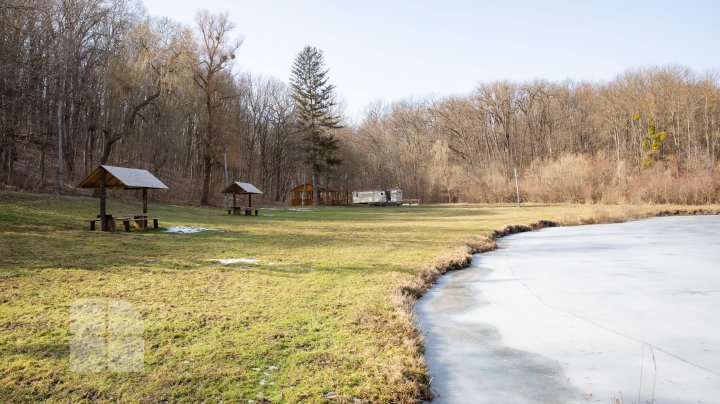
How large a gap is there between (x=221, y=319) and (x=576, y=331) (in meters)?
4.83

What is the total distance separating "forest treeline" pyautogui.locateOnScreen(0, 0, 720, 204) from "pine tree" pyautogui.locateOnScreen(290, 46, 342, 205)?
1479 millimetres

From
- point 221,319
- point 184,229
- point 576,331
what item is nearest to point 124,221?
point 184,229

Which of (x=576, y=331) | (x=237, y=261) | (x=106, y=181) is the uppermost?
(x=106, y=181)

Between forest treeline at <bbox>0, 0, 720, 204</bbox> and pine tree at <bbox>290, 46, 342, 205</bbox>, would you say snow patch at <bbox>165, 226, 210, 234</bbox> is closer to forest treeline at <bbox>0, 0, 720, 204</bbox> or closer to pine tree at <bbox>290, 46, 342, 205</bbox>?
forest treeline at <bbox>0, 0, 720, 204</bbox>

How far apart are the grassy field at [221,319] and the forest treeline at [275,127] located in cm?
664

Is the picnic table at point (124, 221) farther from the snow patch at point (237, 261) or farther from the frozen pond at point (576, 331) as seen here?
the frozen pond at point (576, 331)

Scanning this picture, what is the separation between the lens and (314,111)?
51.9 meters

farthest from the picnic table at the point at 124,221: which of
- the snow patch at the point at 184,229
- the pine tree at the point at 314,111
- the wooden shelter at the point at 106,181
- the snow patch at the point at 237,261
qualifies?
the pine tree at the point at 314,111

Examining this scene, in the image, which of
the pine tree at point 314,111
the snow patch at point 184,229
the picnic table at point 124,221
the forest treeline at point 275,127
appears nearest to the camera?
the picnic table at point 124,221

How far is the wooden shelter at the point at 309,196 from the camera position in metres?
53.9

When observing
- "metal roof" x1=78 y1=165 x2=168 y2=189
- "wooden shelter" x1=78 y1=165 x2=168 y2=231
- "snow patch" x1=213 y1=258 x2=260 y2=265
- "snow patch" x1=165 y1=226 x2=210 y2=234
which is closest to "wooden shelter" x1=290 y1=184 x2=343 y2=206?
"snow patch" x1=165 y1=226 x2=210 y2=234

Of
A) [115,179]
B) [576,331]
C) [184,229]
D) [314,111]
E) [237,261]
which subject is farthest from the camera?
[314,111]

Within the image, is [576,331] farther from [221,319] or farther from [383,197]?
[383,197]

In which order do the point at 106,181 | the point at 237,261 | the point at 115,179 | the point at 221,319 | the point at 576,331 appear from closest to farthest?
the point at 221,319 < the point at 576,331 < the point at 237,261 < the point at 115,179 < the point at 106,181
